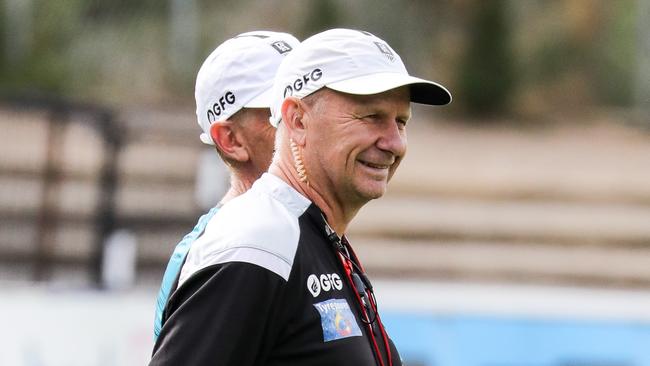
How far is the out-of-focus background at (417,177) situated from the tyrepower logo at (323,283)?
5.38 meters

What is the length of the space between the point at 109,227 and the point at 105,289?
807 mm

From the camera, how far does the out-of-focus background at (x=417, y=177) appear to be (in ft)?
26.6

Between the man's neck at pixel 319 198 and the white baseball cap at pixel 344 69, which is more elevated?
the white baseball cap at pixel 344 69

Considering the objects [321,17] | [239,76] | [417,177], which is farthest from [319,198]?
[321,17]

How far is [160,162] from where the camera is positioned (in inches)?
374

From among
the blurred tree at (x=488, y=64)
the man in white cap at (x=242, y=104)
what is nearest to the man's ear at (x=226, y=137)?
the man in white cap at (x=242, y=104)

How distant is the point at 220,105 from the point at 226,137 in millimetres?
97

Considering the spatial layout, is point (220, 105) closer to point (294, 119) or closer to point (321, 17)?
point (294, 119)

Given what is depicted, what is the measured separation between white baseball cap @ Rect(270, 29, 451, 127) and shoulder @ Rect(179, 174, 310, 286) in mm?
228

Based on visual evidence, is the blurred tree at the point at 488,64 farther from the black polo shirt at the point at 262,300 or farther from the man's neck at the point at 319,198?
the black polo shirt at the point at 262,300

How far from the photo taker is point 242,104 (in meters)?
3.51

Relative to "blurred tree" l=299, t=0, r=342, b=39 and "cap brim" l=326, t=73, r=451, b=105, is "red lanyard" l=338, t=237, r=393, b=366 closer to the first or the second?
"cap brim" l=326, t=73, r=451, b=105

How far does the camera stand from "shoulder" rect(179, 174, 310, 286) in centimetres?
256

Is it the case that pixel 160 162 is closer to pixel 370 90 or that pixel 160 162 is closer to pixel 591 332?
pixel 591 332
